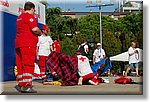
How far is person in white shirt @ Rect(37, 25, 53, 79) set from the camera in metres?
7.82

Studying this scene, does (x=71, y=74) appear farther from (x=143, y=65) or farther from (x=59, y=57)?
(x=143, y=65)

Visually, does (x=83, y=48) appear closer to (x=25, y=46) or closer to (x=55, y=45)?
(x=55, y=45)

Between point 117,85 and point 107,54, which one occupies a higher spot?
point 107,54

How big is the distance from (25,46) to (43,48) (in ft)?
4.20

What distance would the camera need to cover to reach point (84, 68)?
25.2ft

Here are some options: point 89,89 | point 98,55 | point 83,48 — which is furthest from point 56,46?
point 89,89

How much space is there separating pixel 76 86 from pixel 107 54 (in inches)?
36.6

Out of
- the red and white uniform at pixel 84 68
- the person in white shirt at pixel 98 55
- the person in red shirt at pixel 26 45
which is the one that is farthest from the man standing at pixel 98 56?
the person in red shirt at pixel 26 45

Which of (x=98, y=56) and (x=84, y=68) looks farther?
(x=98, y=56)

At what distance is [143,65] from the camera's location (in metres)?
6.45

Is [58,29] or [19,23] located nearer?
[19,23]

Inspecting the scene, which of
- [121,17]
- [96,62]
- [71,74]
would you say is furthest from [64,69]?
[121,17]

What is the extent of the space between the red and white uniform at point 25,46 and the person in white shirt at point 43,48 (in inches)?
40.6

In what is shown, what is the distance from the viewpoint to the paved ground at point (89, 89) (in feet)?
21.5
